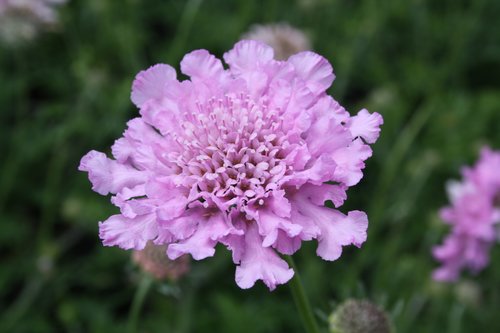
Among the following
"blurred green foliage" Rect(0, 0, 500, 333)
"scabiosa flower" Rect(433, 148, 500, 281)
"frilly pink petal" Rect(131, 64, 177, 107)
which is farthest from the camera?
"blurred green foliage" Rect(0, 0, 500, 333)

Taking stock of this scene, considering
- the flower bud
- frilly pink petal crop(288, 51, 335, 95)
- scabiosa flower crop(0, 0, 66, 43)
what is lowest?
the flower bud

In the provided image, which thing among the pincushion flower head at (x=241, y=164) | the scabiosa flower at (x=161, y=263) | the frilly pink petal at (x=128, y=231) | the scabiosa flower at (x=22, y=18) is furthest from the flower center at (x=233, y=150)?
the scabiosa flower at (x=22, y=18)

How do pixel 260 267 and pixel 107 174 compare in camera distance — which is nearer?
pixel 260 267

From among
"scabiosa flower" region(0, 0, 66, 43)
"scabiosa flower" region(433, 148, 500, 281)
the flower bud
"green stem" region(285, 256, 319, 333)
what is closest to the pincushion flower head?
"green stem" region(285, 256, 319, 333)

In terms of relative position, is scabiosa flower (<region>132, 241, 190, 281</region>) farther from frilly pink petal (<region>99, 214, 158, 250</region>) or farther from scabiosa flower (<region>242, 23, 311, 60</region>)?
scabiosa flower (<region>242, 23, 311, 60</region>)

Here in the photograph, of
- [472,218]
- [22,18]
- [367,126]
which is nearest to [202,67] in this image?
[367,126]

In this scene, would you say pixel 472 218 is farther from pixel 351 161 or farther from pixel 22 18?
pixel 22 18
